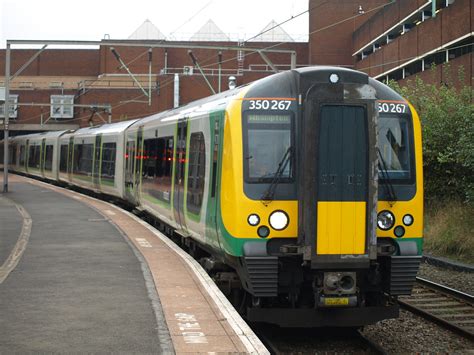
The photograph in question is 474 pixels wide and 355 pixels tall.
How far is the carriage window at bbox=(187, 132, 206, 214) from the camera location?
11.5 metres

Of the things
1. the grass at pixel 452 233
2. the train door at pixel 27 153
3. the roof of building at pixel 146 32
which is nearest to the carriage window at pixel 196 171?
the grass at pixel 452 233

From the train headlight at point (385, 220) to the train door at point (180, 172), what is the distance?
14.5ft

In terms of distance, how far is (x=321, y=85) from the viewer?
9.04 metres

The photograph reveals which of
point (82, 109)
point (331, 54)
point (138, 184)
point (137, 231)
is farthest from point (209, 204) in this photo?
point (82, 109)

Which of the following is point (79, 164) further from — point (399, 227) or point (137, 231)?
point (399, 227)

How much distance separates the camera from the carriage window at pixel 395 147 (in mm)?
9594

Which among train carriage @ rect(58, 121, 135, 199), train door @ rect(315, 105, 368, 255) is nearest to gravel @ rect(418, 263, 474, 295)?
train door @ rect(315, 105, 368, 255)

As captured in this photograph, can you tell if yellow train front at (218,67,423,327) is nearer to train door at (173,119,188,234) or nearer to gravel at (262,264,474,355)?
gravel at (262,264,474,355)

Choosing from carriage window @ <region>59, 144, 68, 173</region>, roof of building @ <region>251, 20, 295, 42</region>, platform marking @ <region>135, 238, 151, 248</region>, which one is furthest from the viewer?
roof of building @ <region>251, 20, 295, 42</region>

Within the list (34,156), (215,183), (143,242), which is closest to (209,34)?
(34,156)

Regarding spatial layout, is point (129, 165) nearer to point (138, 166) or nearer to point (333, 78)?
point (138, 166)

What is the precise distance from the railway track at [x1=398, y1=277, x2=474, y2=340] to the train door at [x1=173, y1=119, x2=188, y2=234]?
3.84m

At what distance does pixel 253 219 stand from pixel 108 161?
19753 millimetres

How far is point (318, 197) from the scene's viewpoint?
892 cm
